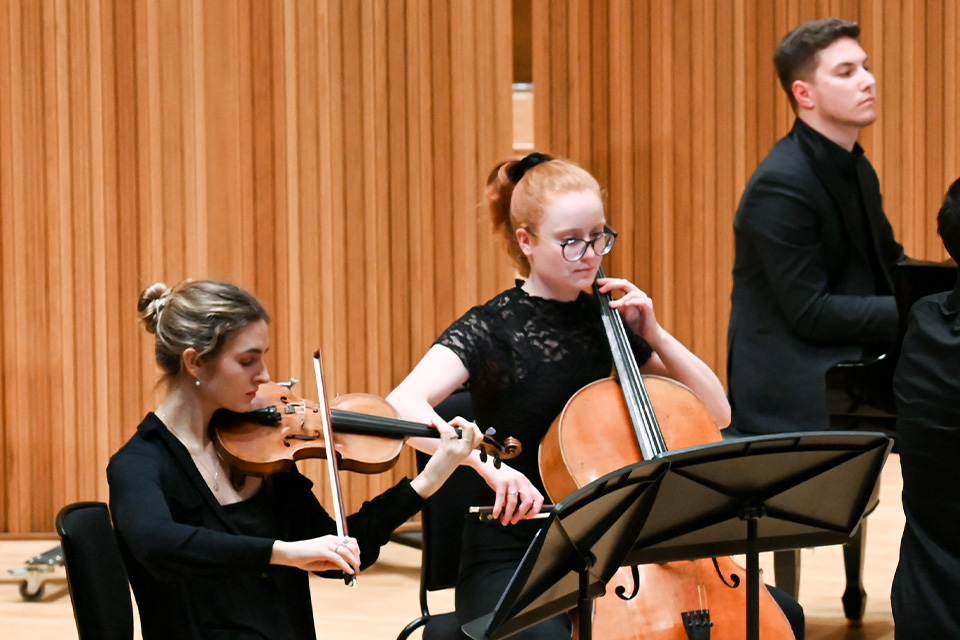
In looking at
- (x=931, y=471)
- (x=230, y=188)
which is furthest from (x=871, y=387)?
(x=230, y=188)

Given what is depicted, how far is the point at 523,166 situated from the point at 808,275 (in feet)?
3.39

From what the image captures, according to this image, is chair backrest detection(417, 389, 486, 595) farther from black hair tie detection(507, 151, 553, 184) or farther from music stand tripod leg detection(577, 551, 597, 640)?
music stand tripod leg detection(577, 551, 597, 640)

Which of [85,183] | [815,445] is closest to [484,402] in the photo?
[815,445]

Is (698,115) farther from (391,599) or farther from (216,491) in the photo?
(216,491)

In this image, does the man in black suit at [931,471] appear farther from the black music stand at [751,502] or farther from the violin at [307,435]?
Result: the violin at [307,435]

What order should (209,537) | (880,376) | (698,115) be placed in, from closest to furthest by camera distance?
(209,537) → (880,376) → (698,115)

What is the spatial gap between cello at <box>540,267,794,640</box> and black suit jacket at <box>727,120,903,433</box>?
912 millimetres

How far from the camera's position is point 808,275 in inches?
125

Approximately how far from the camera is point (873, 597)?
3.67 m

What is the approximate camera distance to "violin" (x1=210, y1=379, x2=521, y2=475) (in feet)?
6.79

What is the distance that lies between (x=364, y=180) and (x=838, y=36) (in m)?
1.81

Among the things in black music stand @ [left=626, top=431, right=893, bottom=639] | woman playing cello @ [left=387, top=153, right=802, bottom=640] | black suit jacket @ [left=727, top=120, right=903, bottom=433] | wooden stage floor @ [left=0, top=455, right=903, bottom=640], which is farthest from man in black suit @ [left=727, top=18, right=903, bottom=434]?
black music stand @ [left=626, top=431, right=893, bottom=639]

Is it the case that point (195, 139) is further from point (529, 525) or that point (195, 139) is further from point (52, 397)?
point (529, 525)

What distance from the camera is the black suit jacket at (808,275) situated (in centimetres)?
317
